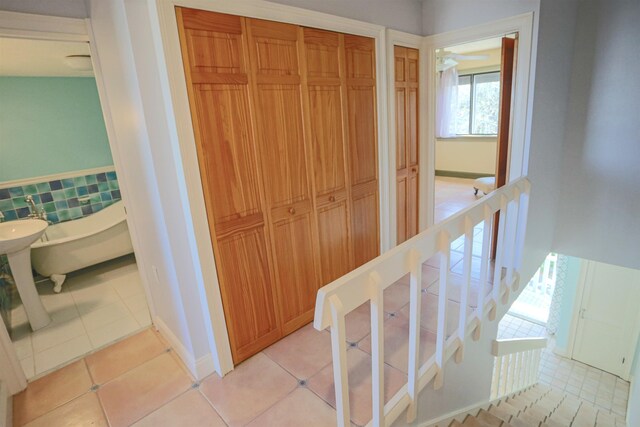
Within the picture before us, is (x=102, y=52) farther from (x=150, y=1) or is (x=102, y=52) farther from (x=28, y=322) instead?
(x=28, y=322)

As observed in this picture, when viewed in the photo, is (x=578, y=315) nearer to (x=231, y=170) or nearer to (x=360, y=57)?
(x=360, y=57)

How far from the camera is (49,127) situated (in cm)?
342

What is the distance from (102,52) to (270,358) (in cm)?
209

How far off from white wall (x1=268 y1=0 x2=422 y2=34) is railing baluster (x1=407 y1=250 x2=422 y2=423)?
1.60 m

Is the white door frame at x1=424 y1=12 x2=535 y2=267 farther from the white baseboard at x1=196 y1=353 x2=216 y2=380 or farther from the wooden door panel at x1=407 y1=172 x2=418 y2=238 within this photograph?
the white baseboard at x1=196 y1=353 x2=216 y2=380

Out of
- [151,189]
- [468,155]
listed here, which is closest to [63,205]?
[151,189]

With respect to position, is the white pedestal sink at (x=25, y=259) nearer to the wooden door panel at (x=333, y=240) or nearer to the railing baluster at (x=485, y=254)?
the wooden door panel at (x=333, y=240)

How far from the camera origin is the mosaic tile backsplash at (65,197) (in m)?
3.27

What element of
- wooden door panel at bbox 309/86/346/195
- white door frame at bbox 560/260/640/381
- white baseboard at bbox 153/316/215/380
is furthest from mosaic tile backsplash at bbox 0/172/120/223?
white door frame at bbox 560/260/640/381

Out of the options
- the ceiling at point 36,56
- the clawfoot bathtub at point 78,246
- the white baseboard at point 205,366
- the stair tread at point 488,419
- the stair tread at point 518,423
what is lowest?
the stair tread at point 518,423

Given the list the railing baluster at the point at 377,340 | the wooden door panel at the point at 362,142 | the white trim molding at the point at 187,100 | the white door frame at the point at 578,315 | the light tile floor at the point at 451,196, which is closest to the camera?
the railing baluster at the point at 377,340

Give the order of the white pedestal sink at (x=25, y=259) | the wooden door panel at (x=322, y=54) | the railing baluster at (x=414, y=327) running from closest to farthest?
the railing baluster at (x=414, y=327), the wooden door panel at (x=322, y=54), the white pedestal sink at (x=25, y=259)

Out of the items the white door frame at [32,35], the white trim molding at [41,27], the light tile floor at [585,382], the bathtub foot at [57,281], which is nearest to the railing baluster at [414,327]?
the white door frame at [32,35]

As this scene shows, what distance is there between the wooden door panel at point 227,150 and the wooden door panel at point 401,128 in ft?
5.07
